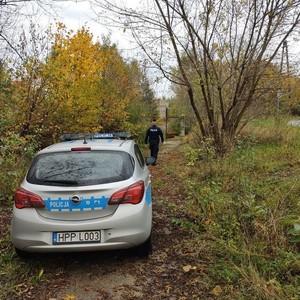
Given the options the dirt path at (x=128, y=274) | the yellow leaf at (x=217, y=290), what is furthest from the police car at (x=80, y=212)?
the yellow leaf at (x=217, y=290)

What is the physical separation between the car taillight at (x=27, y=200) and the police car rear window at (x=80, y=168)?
0.56ft

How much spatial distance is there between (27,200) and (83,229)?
28.8 inches

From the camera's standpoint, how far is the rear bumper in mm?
3715

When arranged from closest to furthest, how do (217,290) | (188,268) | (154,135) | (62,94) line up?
(217,290) < (188,268) < (62,94) < (154,135)

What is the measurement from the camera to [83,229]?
146 inches

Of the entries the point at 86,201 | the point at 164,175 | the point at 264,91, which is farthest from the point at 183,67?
the point at 86,201

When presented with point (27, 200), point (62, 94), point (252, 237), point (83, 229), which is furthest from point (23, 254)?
point (62, 94)

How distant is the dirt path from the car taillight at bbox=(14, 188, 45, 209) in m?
0.85

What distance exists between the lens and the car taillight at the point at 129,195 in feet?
12.4

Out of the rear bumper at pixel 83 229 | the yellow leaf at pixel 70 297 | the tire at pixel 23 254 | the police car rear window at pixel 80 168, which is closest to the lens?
the yellow leaf at pixel 70 297

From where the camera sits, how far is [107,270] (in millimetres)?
4012

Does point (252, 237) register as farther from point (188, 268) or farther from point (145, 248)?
point (145, 248)

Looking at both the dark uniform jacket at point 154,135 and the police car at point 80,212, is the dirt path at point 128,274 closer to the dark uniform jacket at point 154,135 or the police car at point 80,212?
the police car at point 80,212

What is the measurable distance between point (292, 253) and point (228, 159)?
5.05 metres
